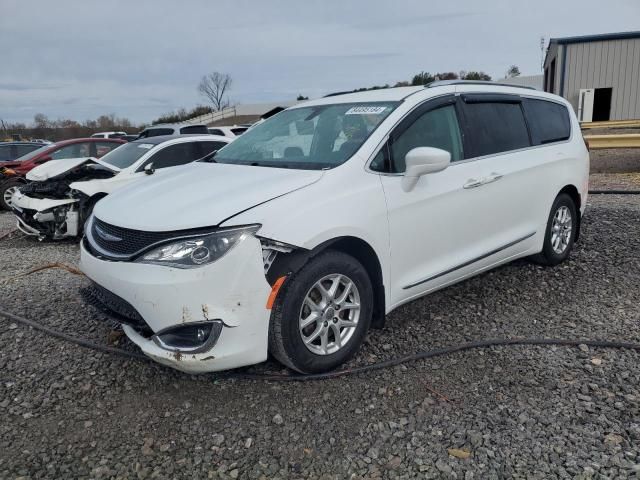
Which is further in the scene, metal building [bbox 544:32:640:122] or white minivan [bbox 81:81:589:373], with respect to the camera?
metal building [bbox 544:32:640:122]

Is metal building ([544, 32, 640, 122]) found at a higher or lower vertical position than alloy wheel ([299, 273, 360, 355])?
higher

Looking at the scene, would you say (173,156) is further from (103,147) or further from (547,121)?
(547,121)

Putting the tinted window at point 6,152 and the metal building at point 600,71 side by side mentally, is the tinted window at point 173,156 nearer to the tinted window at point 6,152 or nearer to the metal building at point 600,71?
the tinted window at point 6,152

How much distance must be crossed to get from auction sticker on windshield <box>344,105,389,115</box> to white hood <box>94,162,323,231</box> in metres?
0.78

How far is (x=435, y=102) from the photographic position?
3.94m

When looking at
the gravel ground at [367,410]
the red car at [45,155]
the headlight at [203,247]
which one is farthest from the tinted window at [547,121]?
the red car at [45,155]

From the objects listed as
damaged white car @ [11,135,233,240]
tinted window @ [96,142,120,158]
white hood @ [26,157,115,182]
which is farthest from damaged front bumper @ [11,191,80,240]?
tinted window @ [96,142,120,158]

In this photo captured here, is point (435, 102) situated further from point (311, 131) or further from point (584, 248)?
point (584, 248)

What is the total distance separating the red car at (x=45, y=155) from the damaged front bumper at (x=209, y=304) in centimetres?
962

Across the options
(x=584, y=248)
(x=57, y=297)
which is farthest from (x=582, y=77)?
(x=57, y=297)

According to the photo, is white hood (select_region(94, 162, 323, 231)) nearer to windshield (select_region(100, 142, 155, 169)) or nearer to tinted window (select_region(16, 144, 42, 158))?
windshield (select_region(100, 142, 155, 169))

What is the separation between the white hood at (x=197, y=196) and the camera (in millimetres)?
2906

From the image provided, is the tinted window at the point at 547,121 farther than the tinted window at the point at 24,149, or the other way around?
the tinted window at the point at 24,149

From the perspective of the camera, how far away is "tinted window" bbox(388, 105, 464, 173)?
360 centimetres
